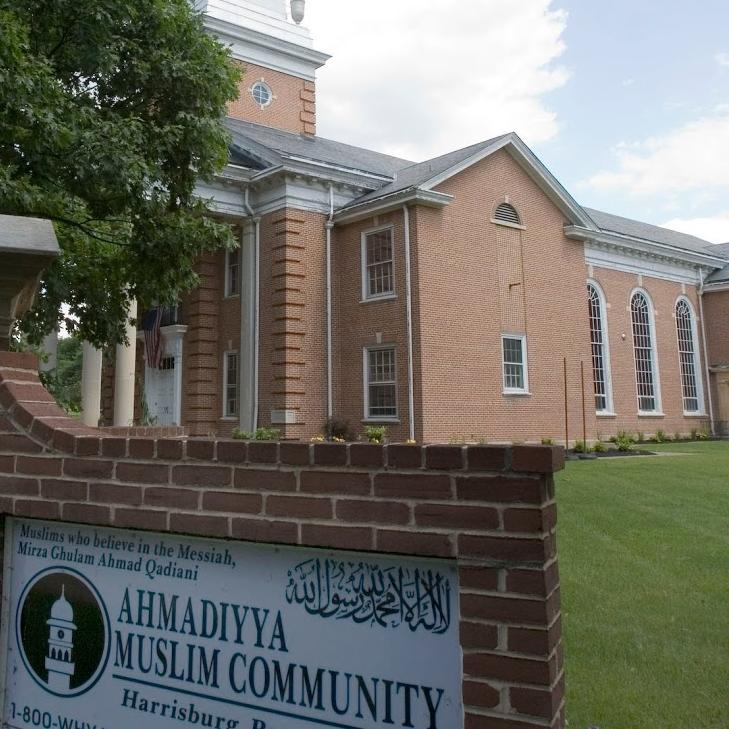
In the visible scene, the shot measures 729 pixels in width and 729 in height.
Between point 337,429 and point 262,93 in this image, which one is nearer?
point 337,429

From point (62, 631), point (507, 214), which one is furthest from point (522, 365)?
point (62, 631)

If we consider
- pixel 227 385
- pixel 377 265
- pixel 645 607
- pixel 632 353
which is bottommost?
pixel 645 607

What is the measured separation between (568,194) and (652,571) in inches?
743

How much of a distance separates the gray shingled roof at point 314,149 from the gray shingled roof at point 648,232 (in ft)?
30.2

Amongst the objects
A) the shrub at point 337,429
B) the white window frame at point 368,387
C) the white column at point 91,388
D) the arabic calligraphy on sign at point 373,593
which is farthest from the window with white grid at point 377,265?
the arabic calligraphy on sign at point 373,593

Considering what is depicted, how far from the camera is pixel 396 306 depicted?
65.6 feet

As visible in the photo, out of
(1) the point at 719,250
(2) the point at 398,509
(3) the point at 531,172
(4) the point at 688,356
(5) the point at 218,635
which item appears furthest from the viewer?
(1) the point at 719,250

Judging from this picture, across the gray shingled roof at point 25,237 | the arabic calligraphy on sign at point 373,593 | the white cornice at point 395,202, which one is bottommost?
the arabic calligraphy on sign at point 373,593

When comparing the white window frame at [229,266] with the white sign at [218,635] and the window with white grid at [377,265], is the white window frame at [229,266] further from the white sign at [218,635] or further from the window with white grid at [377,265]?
the white sign at [218,635]

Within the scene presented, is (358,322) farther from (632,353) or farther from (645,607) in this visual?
(645,607)

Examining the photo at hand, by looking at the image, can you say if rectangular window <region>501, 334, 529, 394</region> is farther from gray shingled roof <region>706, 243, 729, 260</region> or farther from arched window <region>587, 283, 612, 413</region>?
gray shingled roof <region>706, 243, 729, 260</region>

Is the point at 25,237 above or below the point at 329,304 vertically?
below

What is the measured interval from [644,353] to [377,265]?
1393cm

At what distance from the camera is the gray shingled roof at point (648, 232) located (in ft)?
101
